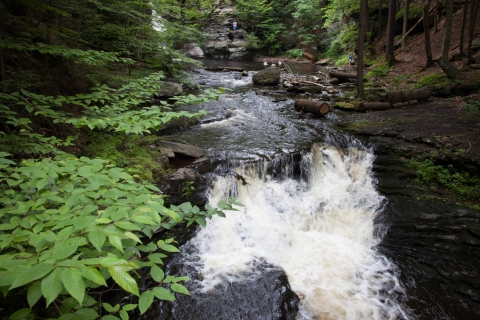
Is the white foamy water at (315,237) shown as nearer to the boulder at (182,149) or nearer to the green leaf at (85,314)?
the boulder at (182,149)

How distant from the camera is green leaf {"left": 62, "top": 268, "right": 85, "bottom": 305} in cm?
100

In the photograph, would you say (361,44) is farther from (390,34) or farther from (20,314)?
(20,314)

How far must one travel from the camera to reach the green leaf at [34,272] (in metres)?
1.03

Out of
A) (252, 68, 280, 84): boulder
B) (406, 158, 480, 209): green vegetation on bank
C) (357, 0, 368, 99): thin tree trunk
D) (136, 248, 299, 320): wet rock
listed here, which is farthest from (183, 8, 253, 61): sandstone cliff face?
(136, 248, 299, 320): wet rock

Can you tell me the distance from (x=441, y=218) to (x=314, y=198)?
273 centimetres

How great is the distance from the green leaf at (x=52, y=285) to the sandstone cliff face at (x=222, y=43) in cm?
3434

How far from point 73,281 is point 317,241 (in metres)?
5.58

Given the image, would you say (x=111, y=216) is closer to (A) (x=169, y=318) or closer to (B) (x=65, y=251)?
(B) (x=65, y=251)

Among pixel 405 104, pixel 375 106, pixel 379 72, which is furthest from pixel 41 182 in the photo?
pixel 379 72

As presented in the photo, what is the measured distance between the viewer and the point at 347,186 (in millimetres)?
7207

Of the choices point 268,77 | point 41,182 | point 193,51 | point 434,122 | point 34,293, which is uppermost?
point 193,51

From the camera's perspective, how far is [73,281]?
1.04 m

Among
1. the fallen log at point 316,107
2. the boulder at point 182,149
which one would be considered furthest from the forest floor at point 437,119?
the boulder at point 182,149

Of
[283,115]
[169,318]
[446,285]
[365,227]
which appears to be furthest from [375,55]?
[169,318]
